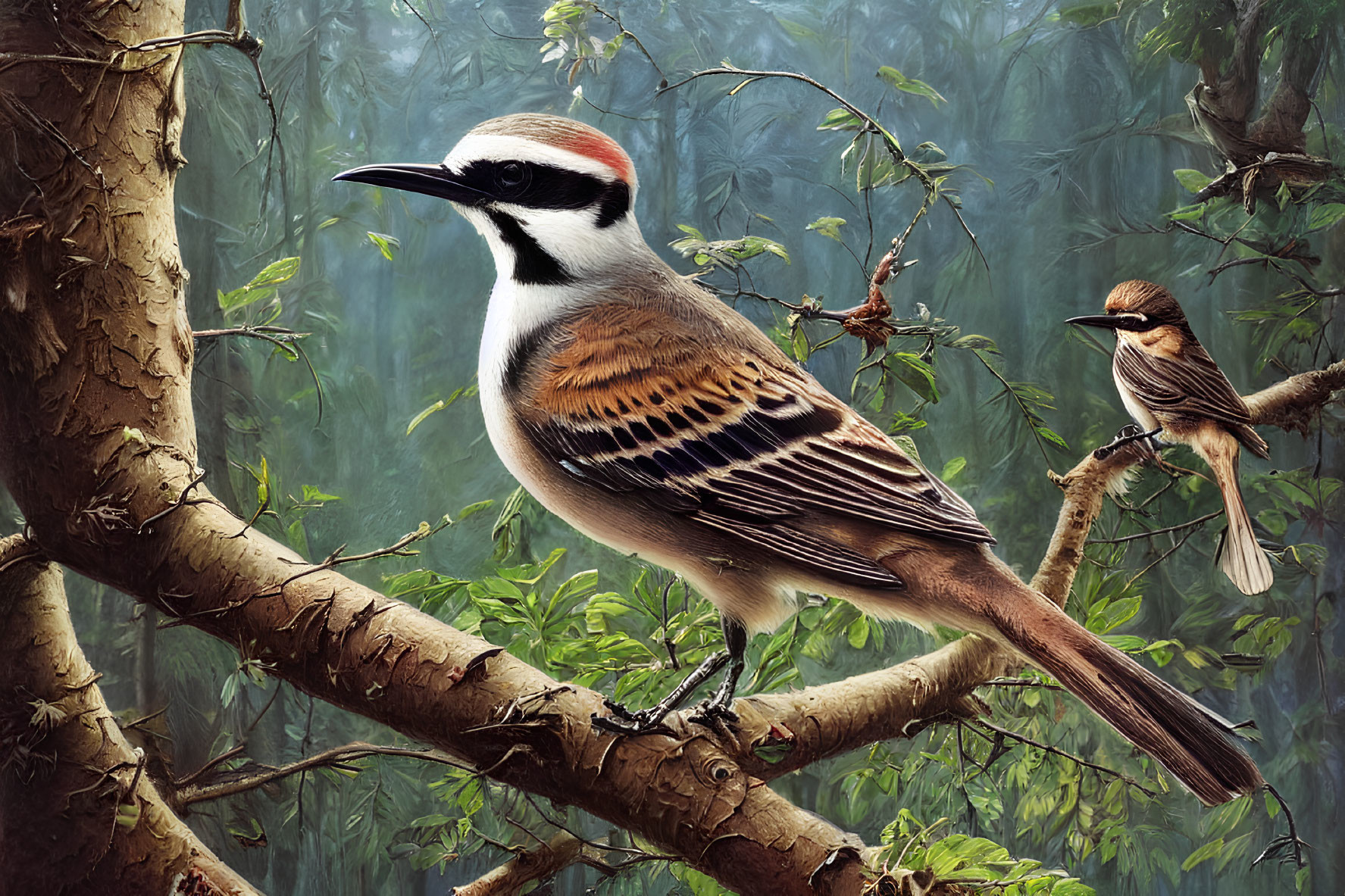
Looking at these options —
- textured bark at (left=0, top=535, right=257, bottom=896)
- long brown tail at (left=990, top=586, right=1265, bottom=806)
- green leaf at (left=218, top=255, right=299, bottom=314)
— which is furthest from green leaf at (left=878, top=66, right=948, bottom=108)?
textured bark at (left=0, top=535, right=257, bottom=896)

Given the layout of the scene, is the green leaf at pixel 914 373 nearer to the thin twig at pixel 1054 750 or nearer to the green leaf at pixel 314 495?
the thin twig at pixel 1054 750

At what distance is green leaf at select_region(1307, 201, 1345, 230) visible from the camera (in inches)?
62.1

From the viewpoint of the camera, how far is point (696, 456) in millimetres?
1285

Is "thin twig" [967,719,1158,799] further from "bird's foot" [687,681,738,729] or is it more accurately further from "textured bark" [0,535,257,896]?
"textured bark" [0,535,257,896]

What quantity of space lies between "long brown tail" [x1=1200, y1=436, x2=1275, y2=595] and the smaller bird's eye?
118 centimetres

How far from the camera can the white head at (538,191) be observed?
1.33 meters

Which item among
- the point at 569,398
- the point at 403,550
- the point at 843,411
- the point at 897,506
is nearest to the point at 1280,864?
the point at 897,506

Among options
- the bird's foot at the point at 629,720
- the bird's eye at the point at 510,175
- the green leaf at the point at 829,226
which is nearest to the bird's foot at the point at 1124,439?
the green leaf at the point at 829,226

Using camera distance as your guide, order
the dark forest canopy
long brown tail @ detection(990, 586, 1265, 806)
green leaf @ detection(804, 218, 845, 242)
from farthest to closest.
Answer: green leaf @ detection(804, 218, 845, 242), the dark forest canopy, long brown tail @ detection(990, 586, 1265, 806)

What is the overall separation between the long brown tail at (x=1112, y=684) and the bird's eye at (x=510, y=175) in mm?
892

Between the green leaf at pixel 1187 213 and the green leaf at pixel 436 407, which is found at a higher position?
the green leaf at pixel 1187 213

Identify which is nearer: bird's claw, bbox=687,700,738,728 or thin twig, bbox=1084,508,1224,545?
bird's claw, bbox=687,700,738,728

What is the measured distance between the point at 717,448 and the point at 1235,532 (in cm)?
91

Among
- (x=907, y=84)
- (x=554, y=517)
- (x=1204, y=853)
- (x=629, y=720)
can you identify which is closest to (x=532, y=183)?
(x=554, y=517)
